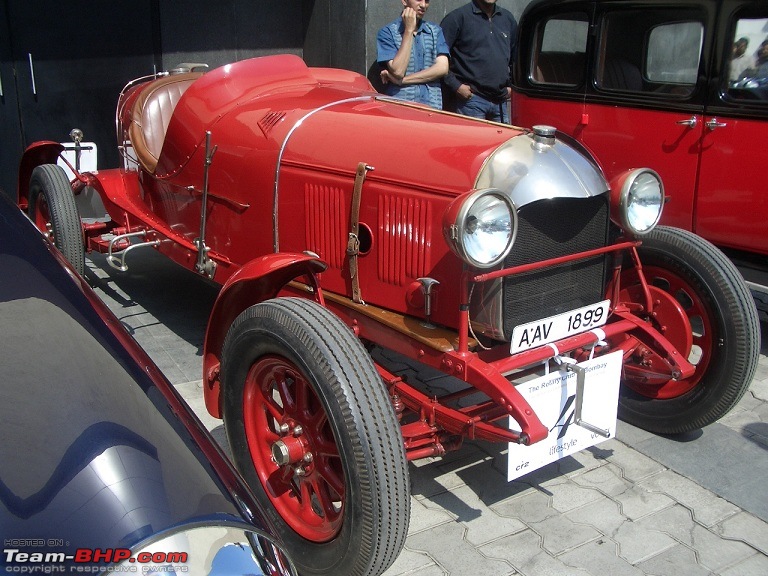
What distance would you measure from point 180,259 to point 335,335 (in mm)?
1995

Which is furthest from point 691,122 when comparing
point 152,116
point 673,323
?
point 152,116

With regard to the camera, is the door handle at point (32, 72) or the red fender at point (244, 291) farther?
the door handle at point (32, 72)

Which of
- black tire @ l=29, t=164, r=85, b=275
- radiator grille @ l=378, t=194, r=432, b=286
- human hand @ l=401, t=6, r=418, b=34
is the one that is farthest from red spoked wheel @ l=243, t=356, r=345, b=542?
human hand @ l=401, t=6, r=418, b=34

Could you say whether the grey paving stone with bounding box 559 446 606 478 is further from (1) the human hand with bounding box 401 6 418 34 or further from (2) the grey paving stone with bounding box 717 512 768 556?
(1) the human hand with bounding box 401 6 418 34

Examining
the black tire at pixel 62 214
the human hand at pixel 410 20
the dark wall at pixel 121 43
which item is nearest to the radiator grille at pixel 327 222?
the black tire at pixel 62 214

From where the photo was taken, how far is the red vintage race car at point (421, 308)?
245cm

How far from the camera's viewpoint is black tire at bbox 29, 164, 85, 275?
465 cm

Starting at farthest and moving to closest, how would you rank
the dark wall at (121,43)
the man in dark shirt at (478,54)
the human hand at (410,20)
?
the dark wall at (121,43)
the man in dark shirt at (478,54)
the human hand at (410,20)

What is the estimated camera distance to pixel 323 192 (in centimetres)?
321

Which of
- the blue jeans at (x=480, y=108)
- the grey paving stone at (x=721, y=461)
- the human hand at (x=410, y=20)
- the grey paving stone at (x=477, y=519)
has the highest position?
the human hand at (x=410, y=20)

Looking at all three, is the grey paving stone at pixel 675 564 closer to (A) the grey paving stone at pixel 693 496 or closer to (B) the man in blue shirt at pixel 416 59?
(A) the grey paving stone at pixel 693 496

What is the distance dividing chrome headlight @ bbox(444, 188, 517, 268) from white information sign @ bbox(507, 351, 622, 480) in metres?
0.45

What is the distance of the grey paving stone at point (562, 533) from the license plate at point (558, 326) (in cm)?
67

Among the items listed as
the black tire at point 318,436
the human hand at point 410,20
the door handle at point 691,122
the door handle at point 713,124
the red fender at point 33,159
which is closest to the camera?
the black tire at point 318,436
